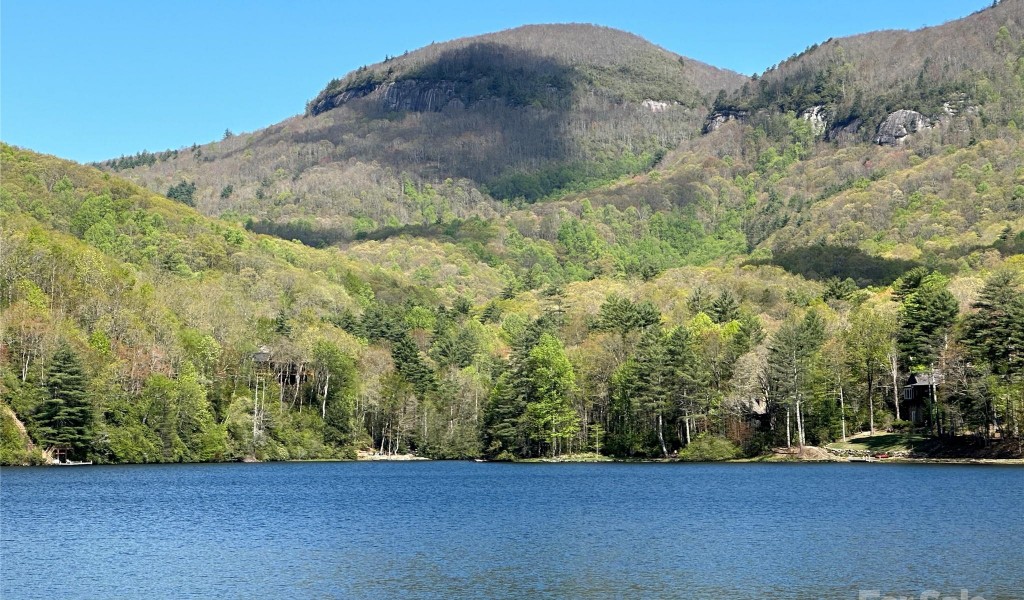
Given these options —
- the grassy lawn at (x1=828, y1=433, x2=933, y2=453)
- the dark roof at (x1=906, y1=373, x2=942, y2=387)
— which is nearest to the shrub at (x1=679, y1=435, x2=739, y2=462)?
the grassy lawn at (x1=828, y1=433, x2=933, y2=453)

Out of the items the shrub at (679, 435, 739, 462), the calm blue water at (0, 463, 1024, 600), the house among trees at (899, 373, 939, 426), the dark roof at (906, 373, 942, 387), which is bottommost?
the calm blue water at (0, 463, 1024, 600)

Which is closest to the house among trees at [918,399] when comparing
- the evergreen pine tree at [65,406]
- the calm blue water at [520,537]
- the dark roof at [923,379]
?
the dark roof at [923,379]

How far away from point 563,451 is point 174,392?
133 feet

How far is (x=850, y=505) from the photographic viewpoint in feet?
200

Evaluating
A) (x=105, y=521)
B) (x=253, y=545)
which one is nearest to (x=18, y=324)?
(x=105, y=521)

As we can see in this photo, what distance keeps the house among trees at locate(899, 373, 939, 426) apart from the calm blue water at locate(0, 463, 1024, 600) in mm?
20083

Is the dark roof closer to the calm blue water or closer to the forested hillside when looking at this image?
the forested hillside

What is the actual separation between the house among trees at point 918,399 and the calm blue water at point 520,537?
65.9 ft

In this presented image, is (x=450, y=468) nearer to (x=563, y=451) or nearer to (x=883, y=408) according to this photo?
(x=563, y=451)

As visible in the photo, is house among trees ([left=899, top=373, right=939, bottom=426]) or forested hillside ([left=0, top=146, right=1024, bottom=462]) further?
house among trees ([left=899, top=373, right=939, bottom=426])

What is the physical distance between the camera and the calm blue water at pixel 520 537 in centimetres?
3806

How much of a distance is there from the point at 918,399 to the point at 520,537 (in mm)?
67806

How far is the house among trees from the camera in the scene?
102500 millimetres

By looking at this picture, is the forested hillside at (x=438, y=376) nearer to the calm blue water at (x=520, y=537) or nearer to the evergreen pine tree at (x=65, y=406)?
the evergreen pine tree at (x=65, y=406)
